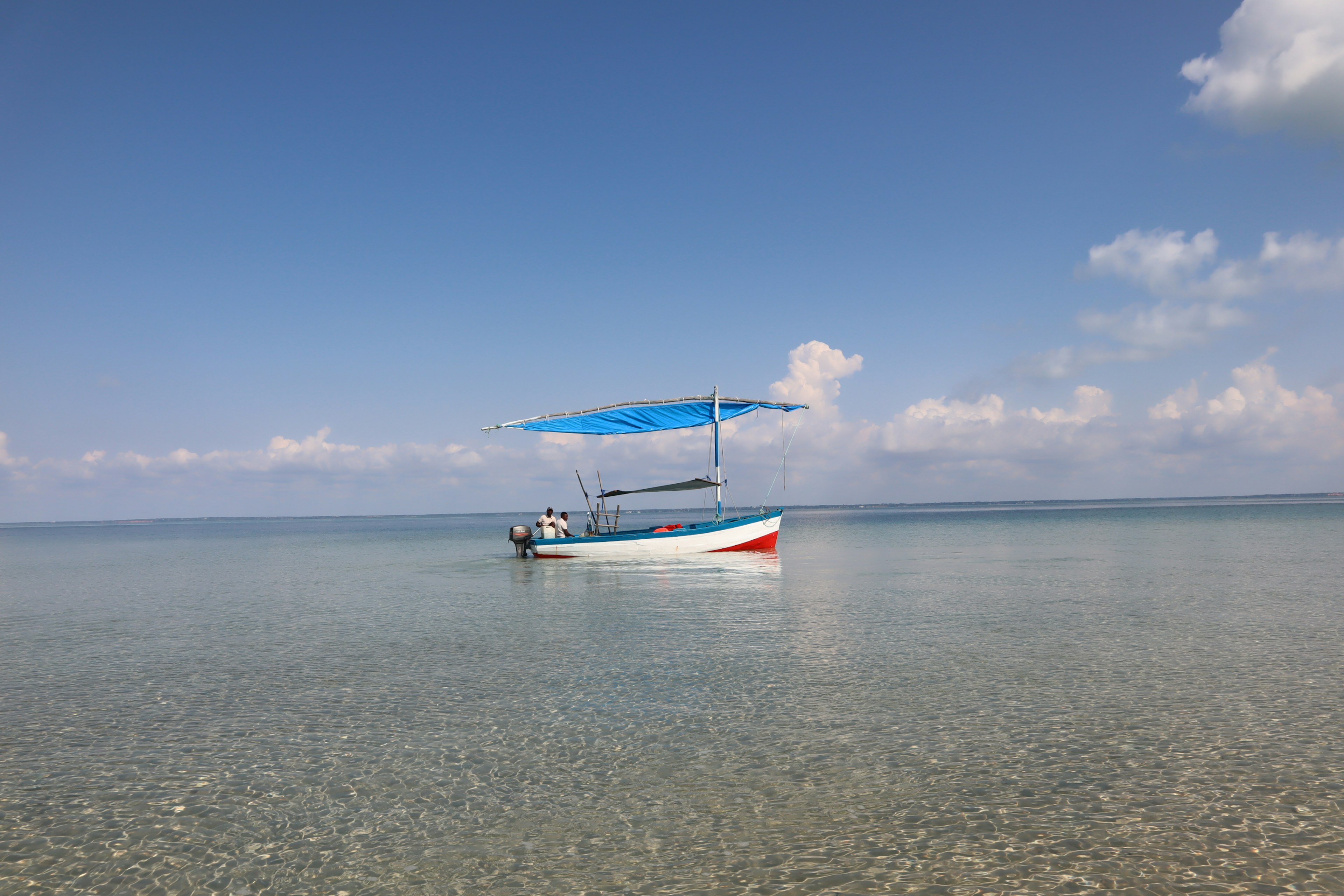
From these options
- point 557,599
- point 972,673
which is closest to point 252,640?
point 557,599

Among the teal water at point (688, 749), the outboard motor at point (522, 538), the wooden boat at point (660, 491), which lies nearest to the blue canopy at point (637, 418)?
the wooden boat at point (660, 491)

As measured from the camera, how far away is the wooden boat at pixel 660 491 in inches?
1430

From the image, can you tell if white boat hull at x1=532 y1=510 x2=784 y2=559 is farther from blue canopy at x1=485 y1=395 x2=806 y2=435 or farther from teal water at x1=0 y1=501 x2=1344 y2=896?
teal water at x1=0 y1=501 x2=1344 y2=896

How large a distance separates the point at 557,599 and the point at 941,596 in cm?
1218

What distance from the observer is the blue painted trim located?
37.7 meters

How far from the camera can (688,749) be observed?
29.6 ft

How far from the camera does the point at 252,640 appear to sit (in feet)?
59.3

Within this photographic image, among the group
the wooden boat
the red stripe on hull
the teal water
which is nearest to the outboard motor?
the wooden boat

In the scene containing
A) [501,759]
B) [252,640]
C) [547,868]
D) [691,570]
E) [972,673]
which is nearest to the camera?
[547,868]

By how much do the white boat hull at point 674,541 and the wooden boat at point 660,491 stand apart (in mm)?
36

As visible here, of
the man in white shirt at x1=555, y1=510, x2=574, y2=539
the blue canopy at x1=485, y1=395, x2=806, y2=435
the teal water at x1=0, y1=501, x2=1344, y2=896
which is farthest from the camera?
the man in white shirt at x1=555, y1=510, x2=574, y2=539

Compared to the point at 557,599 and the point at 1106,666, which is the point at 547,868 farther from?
the point at 557,599

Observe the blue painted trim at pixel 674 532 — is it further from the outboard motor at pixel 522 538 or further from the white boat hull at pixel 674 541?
the outboard motor at pixel 522 538

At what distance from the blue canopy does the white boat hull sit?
Answer: 5185 millimetres
